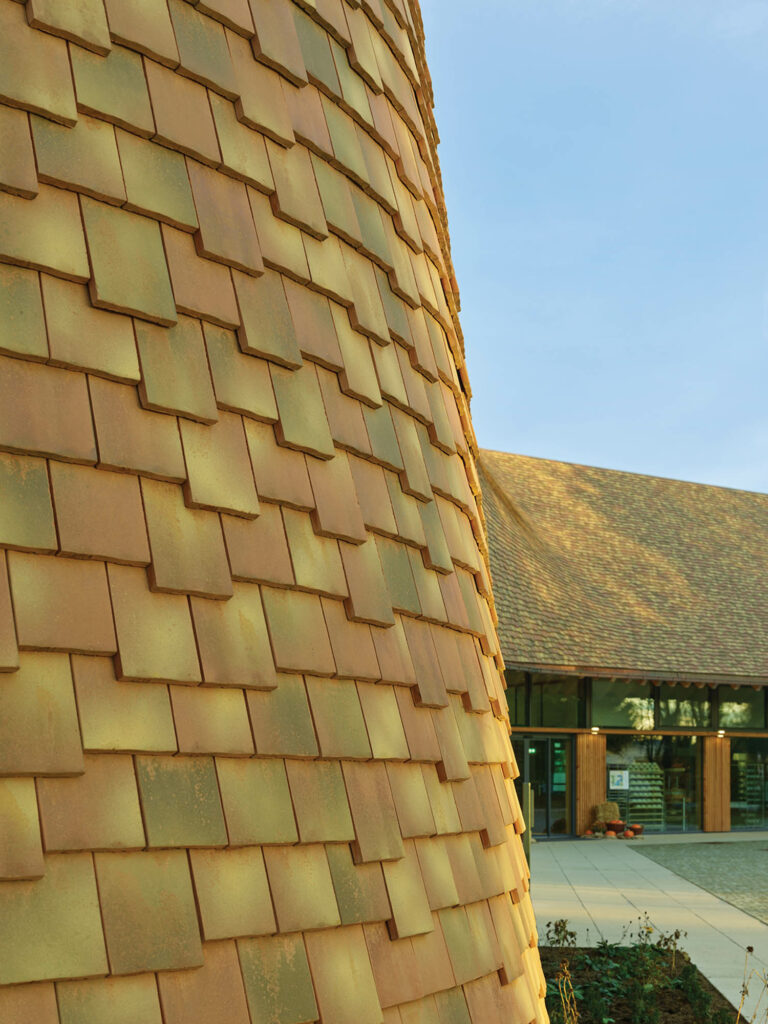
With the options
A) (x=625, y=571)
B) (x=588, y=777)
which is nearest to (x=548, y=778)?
(x=588, y=777)

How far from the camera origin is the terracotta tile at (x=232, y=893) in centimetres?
180

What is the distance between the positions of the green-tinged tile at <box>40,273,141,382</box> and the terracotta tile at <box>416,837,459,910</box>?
1.25 m

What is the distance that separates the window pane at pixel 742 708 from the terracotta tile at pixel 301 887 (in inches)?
1005

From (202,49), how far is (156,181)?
0.40m

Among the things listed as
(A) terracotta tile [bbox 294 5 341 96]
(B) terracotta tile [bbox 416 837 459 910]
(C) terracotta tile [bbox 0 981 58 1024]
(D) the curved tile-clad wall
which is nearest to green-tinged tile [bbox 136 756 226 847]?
(D) the curved tile-clad wall

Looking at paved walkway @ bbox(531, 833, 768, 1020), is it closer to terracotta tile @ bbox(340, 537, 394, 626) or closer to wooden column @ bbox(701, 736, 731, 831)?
wooden column @ bbox(701, 736, 731, 831)

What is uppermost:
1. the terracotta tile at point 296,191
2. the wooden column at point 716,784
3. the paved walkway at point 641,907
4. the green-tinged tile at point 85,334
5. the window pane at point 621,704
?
the terracotta tile at point 296,191

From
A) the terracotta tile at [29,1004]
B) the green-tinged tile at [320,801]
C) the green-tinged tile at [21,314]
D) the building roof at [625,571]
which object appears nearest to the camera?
the terracotta tile at [29,1004]

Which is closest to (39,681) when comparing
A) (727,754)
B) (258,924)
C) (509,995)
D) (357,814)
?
(258,924)

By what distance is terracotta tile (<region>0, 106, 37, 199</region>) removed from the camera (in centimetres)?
178

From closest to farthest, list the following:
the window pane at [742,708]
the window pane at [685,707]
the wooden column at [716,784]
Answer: the window pane at [685,707] < the wooden column at [716,784] < the window pane at [742,708]

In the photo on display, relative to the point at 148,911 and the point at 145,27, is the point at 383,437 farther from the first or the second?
the point at 148,911

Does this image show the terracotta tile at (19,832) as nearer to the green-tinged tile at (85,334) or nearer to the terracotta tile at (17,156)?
the green-tinged tile at (85,334)

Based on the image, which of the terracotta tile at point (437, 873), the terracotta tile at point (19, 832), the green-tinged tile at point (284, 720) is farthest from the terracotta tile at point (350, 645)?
the terracotta tile at point (19, 832)
